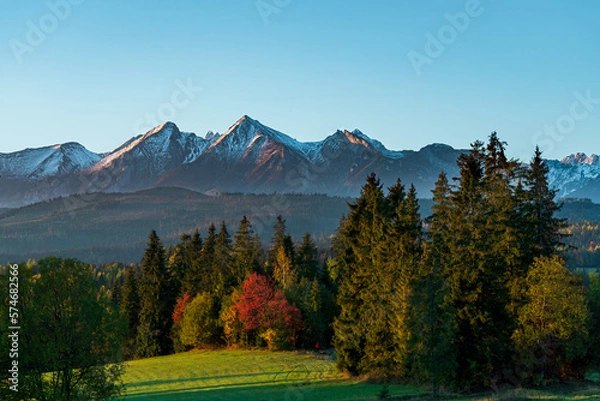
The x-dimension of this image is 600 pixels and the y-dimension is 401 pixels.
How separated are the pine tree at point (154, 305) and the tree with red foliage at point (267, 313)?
12129 millimetres

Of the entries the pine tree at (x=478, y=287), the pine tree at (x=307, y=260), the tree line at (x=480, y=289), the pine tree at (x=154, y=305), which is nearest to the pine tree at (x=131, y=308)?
the pine tree at (x=154, y=305)

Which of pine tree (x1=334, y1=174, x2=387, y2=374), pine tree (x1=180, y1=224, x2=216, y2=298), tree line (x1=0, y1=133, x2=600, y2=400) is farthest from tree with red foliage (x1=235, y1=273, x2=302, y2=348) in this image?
tree line (x1=0, y1=133, x2=600, y2=400)

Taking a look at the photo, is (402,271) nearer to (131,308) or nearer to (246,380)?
(246,380)

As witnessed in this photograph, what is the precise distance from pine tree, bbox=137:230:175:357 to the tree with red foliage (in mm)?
12129

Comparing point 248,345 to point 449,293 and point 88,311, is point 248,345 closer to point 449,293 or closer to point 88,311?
point 449,293

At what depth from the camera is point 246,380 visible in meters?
50.7

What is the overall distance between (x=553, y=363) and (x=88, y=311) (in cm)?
3451

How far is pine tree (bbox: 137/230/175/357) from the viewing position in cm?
7538

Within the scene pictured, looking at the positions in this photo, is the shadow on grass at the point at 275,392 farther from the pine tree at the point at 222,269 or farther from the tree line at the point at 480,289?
the pine tree at the point at 222,269

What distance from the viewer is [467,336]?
41750 millimetres

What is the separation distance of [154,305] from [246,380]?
29.3 meters

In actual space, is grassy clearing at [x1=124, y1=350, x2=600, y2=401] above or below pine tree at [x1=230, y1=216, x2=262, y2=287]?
below

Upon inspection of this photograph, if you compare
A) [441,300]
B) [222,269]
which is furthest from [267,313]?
[441,300]

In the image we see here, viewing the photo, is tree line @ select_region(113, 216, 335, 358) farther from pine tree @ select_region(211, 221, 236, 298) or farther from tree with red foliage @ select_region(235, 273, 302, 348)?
pine tree @ select_region(211, 221, 236, 298)
